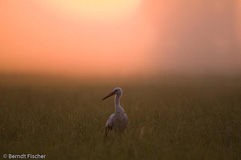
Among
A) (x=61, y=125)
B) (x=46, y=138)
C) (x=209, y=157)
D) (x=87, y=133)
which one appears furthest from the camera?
(x=61, y=125)

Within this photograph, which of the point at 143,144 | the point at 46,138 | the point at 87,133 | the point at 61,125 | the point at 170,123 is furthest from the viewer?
the point at 170,123

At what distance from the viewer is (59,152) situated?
619cm

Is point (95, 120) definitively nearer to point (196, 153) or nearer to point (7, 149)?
point (7, 149)

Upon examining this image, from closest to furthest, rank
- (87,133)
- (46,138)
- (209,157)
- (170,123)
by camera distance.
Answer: (209,157)
(46,138)
(87,133)
(170,123)

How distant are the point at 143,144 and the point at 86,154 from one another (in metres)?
1.45

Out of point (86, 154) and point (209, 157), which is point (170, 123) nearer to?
point (209, 157)

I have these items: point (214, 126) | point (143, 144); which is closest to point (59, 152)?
point (143, 144)

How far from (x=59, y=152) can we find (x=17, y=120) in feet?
11.3

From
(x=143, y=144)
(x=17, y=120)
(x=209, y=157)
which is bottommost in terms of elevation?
(x=209, y=157)

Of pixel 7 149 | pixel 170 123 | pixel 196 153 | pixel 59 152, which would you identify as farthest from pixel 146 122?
pixel 7 149

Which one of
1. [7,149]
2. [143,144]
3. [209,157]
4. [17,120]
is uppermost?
[17,120]

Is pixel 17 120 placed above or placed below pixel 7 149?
above

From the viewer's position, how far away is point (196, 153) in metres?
6.16

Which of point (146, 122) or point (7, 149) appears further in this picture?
point (146, 122)
